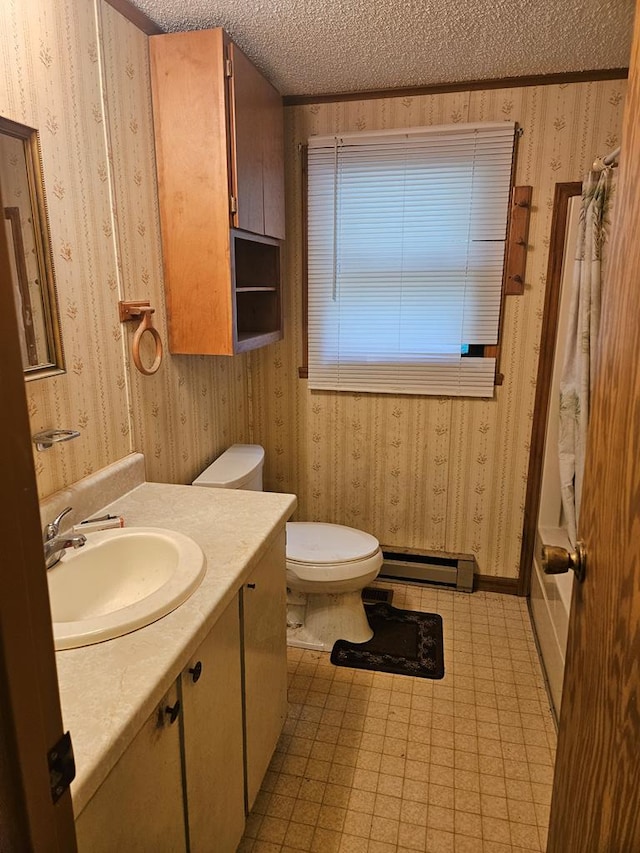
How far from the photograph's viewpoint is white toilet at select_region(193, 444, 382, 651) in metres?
2.25

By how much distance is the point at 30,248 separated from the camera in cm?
139

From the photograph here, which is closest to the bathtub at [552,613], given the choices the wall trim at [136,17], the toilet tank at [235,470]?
the toilet tank at [235,470]

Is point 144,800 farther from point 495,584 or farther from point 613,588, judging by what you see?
point 495,584

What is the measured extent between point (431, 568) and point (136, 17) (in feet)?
8.30

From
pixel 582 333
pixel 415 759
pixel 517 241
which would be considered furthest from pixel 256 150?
pixel 415 759

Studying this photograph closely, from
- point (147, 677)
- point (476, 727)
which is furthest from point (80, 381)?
point (476, 727)

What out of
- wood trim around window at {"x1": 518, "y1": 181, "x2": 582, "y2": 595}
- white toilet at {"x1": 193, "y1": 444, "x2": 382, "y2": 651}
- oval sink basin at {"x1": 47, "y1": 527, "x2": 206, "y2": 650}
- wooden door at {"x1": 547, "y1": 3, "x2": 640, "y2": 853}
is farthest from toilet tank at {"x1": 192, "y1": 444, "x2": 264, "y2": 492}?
wooden door at {"x1": 547, "y1": 3, "x2": 640, "y2": 853}

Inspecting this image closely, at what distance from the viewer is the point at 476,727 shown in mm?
1982

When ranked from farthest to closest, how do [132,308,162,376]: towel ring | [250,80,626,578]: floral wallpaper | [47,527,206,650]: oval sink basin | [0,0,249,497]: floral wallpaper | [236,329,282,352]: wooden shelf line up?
[250,80,626,578]: floral wallpaper → [236,329,282,352]: wooden shelf → [132,308,162,376]: towel ring → [0,0,249,497]: floral wallpaper → [47,527,206,650]: oval sink basin

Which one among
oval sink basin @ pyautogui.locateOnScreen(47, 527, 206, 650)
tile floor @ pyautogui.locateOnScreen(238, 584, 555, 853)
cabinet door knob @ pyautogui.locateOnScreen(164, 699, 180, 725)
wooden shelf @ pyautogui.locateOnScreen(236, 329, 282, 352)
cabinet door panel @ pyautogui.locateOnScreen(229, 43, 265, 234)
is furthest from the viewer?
wooden shelf @ pyautogui.locateOnScreen(236, 329, 282, 352)

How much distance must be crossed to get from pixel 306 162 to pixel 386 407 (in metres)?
1.21

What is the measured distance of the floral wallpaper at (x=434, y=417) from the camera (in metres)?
2.40

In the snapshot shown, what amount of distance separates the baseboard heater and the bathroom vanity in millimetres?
1202

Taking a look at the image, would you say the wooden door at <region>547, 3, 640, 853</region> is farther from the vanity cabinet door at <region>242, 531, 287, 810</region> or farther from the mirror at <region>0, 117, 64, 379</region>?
the mirror at <region>0, 117, 64, 379</region>
